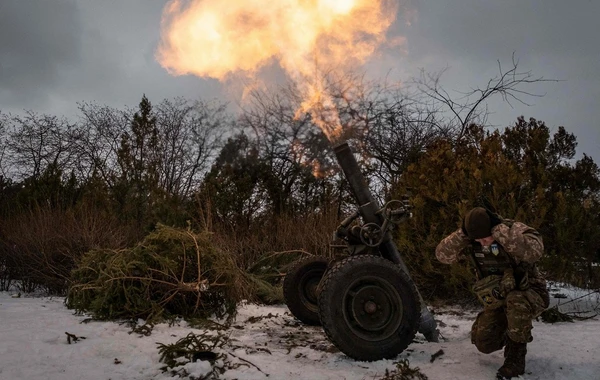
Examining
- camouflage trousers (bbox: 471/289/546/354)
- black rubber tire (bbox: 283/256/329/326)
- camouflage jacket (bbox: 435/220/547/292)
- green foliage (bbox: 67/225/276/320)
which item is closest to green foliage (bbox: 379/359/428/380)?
camouflage trousers (bbox: 471/289/546/354)

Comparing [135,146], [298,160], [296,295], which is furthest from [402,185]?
Answer: [135,146]

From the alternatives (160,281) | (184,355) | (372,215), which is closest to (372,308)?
(372,215)

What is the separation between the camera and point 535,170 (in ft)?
21.0

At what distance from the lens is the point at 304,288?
5.51 meters

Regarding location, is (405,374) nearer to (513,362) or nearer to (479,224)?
(513,362)

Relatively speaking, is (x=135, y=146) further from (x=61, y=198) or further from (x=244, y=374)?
(x=244, y=374)

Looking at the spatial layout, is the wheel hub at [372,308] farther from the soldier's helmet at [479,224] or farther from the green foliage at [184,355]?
the green foliage at [184,355]

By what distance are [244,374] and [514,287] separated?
89.2 inches

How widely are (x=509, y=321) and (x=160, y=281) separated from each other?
3645mm

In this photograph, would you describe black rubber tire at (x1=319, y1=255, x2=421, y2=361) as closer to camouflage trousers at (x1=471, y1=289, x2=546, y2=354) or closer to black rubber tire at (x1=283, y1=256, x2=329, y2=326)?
camouflage trousers at (x1=471, y1=289, x2=546, y2=354)

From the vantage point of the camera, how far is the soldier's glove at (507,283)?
3.65m

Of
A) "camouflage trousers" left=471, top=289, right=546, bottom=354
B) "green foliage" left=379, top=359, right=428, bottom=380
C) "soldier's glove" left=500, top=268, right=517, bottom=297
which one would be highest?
"soldier's glove" left=500, top=268, right=517, bottom=297

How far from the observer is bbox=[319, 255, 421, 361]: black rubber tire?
12.4 feet

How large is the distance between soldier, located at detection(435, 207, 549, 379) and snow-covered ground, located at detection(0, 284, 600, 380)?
20 cm
